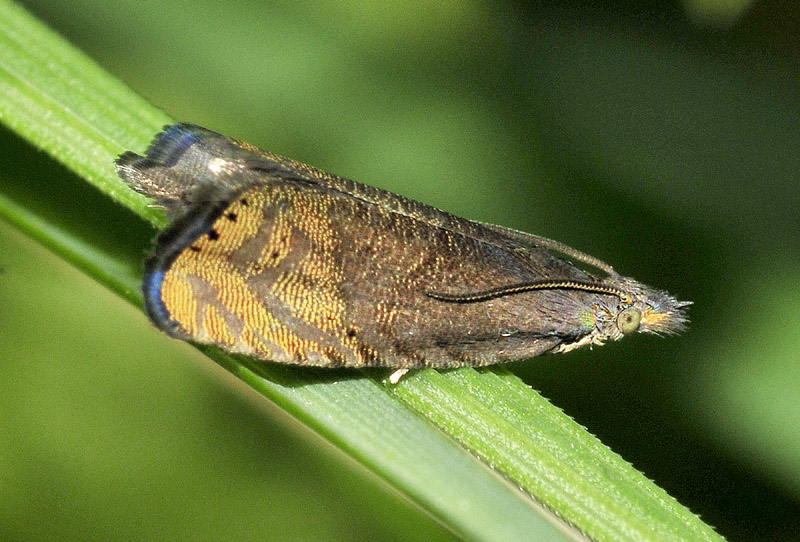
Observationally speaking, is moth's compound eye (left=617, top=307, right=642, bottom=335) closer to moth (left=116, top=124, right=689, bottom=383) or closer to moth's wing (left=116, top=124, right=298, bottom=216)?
moth (left=116, top=124, right=689, bottom=383)

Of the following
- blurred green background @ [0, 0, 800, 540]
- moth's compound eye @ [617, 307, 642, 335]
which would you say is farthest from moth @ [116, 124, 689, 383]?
blurred green background @ [0, 0, 800, 540]

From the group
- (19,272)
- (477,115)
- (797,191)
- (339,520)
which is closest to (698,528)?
(339,520)

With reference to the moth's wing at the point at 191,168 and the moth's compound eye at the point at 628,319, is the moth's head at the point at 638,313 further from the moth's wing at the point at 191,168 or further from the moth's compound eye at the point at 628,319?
the moth's wing at the point at 191,168

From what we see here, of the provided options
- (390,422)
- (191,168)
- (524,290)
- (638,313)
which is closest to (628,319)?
(638,313)

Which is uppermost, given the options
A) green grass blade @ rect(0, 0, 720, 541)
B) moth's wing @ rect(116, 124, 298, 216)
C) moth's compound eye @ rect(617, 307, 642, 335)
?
moth's compound eye @ rect(617, 307, 642, 335)

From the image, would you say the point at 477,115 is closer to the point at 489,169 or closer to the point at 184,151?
the point at 489,169

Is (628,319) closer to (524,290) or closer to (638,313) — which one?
(638,313)

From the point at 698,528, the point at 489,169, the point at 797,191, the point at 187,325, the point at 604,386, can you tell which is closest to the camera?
the point at 187,325
